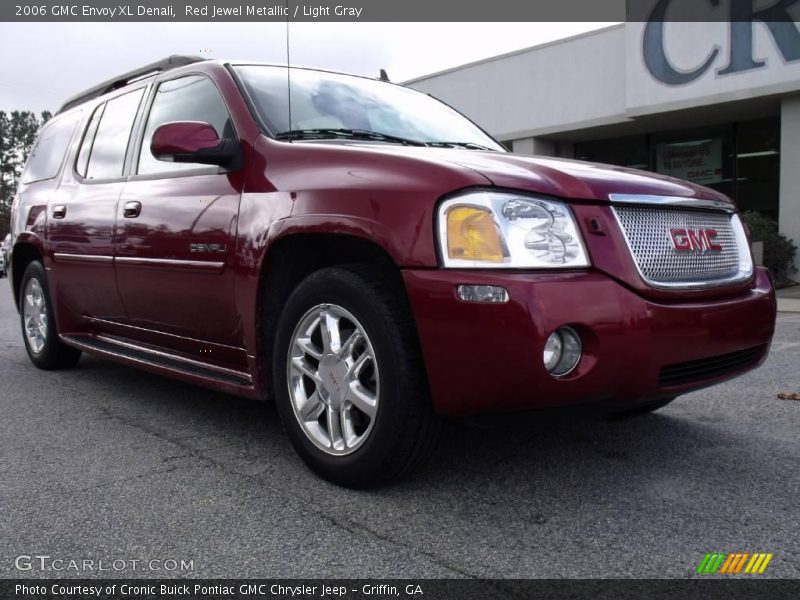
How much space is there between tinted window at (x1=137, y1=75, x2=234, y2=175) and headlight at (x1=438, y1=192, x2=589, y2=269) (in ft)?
4.60

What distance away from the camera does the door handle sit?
12.6 ft

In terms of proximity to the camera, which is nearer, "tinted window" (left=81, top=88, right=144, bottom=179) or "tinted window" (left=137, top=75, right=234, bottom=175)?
"tinted window" (left=137, top=75, right=234, bottom=175)

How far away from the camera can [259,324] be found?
3.17 meters

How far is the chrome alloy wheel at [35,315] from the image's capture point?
17.2ft

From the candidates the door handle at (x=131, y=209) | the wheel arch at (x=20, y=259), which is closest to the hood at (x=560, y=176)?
the door handle at (x=131, y=209)

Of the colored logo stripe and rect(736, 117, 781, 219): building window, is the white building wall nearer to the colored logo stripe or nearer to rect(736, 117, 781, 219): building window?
rect(736, 117, 781, 219): building window

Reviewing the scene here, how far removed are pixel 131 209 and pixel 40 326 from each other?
6.36ft

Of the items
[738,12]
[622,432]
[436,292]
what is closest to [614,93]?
[738,12]

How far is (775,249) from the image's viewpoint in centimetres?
1254

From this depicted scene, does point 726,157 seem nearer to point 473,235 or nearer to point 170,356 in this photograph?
point 170,356

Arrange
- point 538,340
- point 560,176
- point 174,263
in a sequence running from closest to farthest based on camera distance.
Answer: point 538,340, point 560,176, point 174,263

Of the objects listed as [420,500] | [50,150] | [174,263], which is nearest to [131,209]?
[174,263]

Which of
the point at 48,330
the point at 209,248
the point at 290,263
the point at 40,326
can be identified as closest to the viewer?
the point at 290,263

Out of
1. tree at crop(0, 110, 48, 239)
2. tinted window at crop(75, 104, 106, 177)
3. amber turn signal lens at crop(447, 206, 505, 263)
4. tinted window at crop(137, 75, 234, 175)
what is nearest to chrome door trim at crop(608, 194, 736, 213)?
amber turn signal lens at crop(447, 206, 505, 263)
